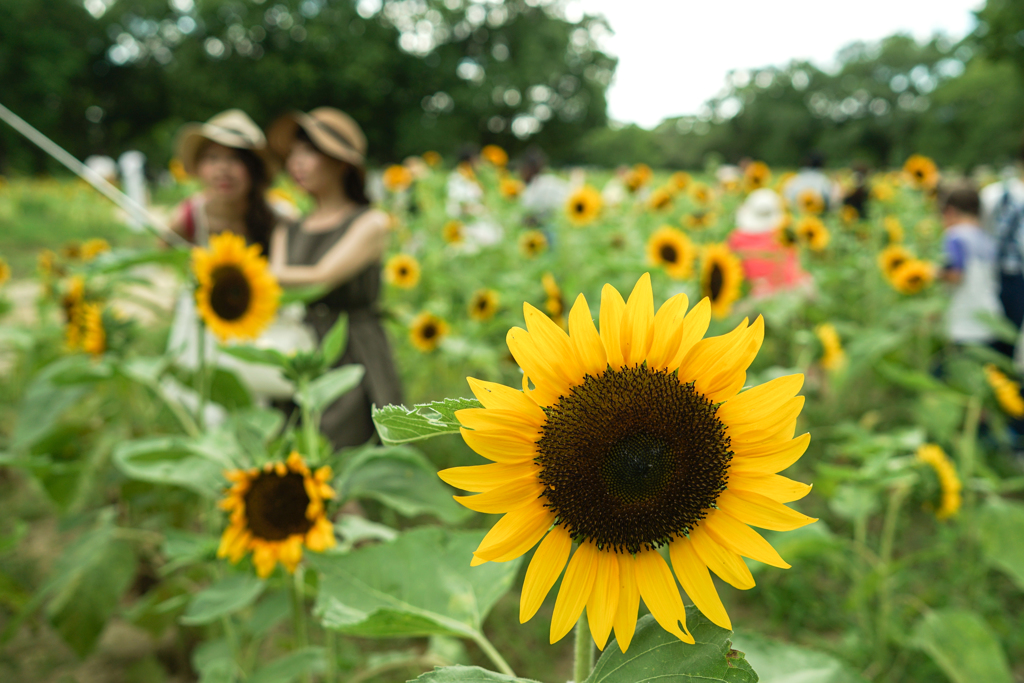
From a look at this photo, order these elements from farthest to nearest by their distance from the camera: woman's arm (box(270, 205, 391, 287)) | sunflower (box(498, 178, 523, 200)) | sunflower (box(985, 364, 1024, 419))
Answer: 1. sunflower (box(498, 178, 523, 200))
2. woman's arm (box(270, 205, 391, 287))
3. sunflower (box(985, 364, 1024, 419))

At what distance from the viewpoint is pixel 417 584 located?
674 mm

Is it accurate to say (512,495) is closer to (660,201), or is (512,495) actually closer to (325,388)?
(325,388)

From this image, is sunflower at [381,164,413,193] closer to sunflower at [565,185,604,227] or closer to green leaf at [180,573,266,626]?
sunflower at [565,185,604,227]

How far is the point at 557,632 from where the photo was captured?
47 cm

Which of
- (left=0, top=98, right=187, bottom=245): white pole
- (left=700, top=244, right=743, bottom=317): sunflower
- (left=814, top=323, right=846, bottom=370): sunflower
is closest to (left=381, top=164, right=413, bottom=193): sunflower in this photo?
(left=700, top=244, right=743, bottom=317): sunflower

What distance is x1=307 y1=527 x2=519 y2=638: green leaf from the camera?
624 mm

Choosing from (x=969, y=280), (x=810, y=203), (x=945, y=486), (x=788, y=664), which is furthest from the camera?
(x=810, y=203)

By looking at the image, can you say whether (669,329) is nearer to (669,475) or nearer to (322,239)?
(669,475)

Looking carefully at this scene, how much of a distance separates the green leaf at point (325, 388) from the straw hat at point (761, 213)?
3.61 m

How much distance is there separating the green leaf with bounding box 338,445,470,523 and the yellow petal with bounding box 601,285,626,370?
458mm

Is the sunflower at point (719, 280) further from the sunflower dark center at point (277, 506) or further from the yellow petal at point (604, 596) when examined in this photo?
the yellow petal at point (604, 596)

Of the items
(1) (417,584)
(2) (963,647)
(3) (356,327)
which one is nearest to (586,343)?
(1) (417,584)

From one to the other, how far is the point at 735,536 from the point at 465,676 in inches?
8.5

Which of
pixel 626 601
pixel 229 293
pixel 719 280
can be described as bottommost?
pixel 626 601
